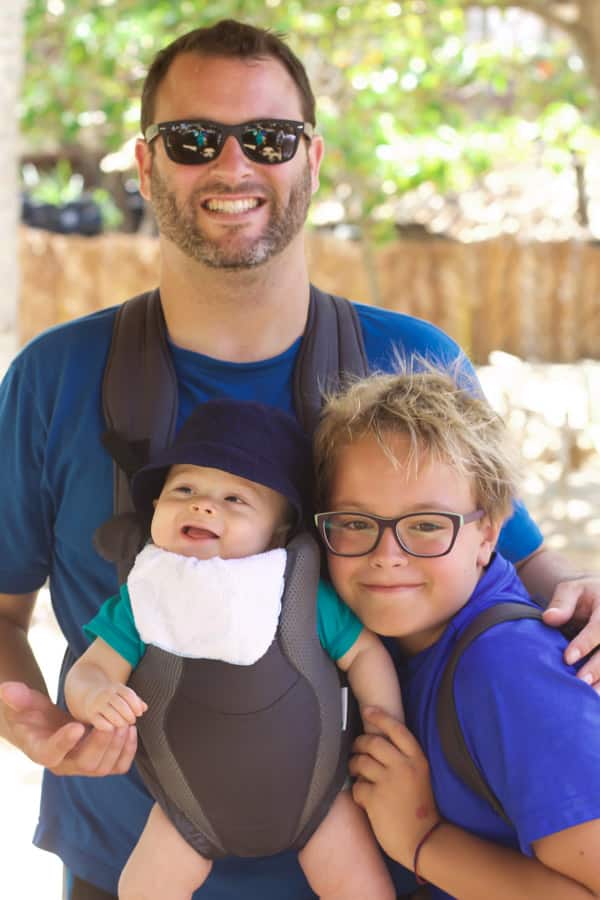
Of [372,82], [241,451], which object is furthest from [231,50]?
[372,82]

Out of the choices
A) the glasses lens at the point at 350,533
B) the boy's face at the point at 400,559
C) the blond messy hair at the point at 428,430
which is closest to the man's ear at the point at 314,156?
the blond messy hair at the point at 428,430

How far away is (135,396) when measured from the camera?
86.0 inches

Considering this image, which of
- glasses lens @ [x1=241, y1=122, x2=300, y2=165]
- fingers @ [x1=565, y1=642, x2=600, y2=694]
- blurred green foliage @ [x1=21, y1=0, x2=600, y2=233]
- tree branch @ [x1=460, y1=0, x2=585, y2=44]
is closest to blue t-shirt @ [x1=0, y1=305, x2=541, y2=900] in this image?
glasses lens @ [x1=241, y1=122, x2=300, y2=165]

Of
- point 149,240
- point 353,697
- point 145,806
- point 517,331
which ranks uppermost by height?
point 353,697

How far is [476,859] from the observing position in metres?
1.76

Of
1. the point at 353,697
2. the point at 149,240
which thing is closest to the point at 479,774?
the point at 353,697

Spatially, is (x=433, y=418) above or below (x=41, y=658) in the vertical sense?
above

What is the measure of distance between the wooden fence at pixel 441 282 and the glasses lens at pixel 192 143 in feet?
45.5

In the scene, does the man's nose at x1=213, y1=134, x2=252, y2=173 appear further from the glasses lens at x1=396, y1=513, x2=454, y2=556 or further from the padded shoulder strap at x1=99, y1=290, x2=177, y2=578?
the glasses lens at x1=396, y1=513, x2=454, y2=556

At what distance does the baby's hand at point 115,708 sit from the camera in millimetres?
1795

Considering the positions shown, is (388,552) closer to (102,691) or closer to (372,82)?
(102,691)

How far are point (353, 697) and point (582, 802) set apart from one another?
0.49 m

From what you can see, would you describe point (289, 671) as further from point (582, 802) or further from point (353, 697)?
point (582, 802)

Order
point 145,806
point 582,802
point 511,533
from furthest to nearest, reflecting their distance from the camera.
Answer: point 511,533, point 145,806, point 582,802
